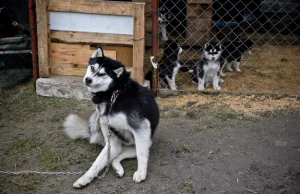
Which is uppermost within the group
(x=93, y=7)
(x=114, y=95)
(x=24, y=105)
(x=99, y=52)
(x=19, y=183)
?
(x=93, y=7)

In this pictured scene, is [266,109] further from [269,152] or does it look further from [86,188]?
[86,188]

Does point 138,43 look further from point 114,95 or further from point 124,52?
point 114,95

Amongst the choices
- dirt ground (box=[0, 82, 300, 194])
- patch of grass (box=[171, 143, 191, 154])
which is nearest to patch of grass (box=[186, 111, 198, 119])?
dirt ground (box=[0, 82, 300, 194])

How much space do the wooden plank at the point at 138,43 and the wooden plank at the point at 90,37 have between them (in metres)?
0.11

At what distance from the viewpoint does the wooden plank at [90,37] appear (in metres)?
4.93

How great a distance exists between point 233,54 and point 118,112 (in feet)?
10.8

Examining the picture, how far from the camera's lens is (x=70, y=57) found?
5.17 metres

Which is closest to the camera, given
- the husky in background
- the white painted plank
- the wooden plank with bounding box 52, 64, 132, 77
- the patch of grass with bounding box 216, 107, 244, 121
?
the patch of grass with bounding box 216, 107, 244, 121

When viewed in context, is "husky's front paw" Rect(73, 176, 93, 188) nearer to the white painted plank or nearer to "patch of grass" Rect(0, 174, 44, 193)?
"patch of grass" Rect(0, 174, 44, 193)

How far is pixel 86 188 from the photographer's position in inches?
129

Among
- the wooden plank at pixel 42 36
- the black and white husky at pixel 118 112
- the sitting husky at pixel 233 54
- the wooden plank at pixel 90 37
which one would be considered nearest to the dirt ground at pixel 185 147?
the black and white husky at pixel 118 112

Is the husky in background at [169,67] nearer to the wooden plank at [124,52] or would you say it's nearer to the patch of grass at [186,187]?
the wooden plank at [124,52]

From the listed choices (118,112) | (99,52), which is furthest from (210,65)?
(118,112)

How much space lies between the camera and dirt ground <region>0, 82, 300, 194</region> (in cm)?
334
